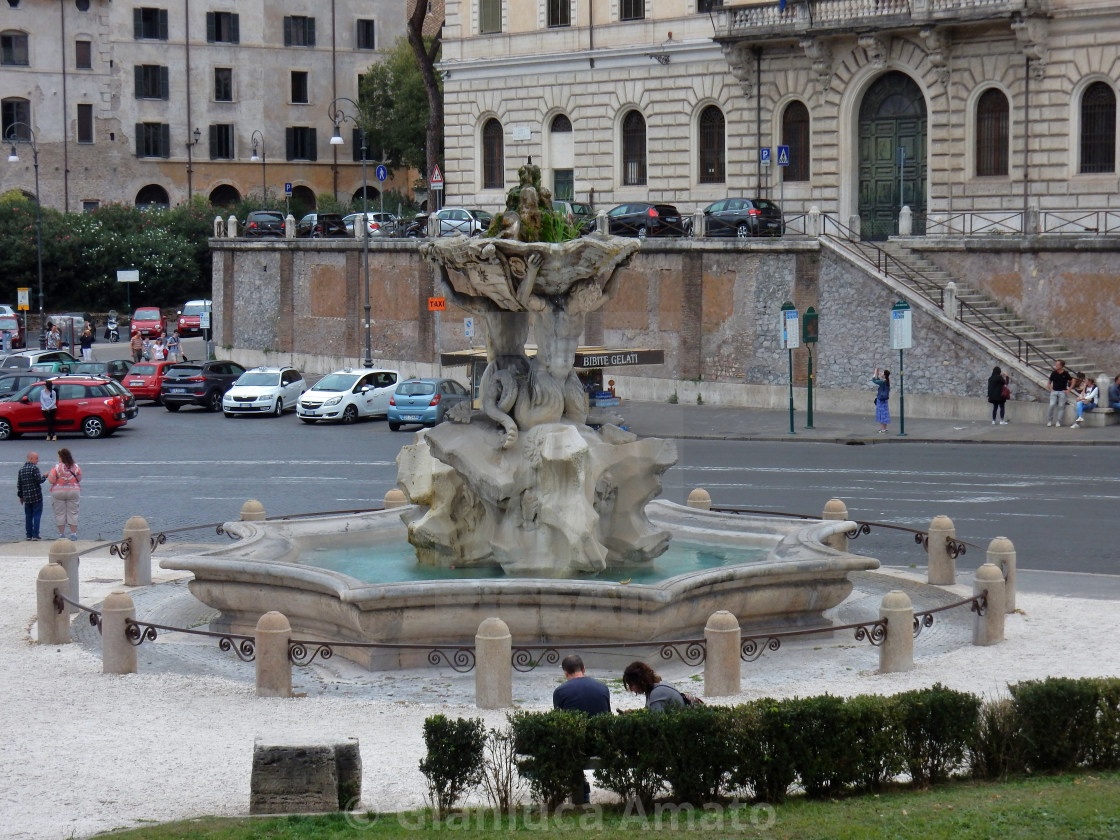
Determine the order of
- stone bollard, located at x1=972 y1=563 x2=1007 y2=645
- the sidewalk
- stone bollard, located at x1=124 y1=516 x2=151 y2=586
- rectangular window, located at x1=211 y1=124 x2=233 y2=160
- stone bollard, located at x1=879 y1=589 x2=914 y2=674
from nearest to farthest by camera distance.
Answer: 1. stone bollard, located at x1=879 y1=589 x2=914 y2=674
2. stone bollard, located at x1=972 y1=563 x2=1007 y2=645
3. stone bollard, located at x1=124 y1=516 x2=151 y2=586
4. the sidewalk
5. rectangular window, located at x1=211 y1=124 x2=233 y2=160

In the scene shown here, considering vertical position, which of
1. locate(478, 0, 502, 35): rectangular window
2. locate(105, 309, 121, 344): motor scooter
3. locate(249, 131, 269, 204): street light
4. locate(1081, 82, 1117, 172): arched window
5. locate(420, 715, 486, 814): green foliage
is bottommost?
locate(420, 715, 486, 814): green foliage

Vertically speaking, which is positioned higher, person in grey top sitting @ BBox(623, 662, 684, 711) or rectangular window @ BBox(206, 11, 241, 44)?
rectangular window @ BBox(206, 11, 241, 44)

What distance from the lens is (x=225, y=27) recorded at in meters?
82.5

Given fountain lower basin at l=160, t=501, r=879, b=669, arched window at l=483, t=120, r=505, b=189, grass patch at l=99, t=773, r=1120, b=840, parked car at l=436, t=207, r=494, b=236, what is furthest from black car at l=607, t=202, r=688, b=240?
grass patch at l=99, t=773, r=1120, b=840

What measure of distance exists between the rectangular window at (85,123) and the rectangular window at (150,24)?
4229 millimetres

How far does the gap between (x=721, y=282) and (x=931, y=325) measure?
6.76 m

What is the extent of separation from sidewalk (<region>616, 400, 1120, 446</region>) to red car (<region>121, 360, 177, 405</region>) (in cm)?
1351

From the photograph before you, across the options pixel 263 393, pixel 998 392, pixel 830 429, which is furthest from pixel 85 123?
pixel 998 392

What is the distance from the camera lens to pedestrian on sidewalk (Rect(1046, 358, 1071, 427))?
3600cm

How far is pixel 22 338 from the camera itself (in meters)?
64.3

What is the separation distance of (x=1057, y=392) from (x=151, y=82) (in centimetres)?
5684

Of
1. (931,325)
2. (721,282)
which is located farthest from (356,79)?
(931,325)

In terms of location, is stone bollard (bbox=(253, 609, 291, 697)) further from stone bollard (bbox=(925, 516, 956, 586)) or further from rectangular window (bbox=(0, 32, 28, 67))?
rectangular window (bbox=(0, 32, 28, 67))

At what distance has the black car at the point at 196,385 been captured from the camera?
4558 centimetres
